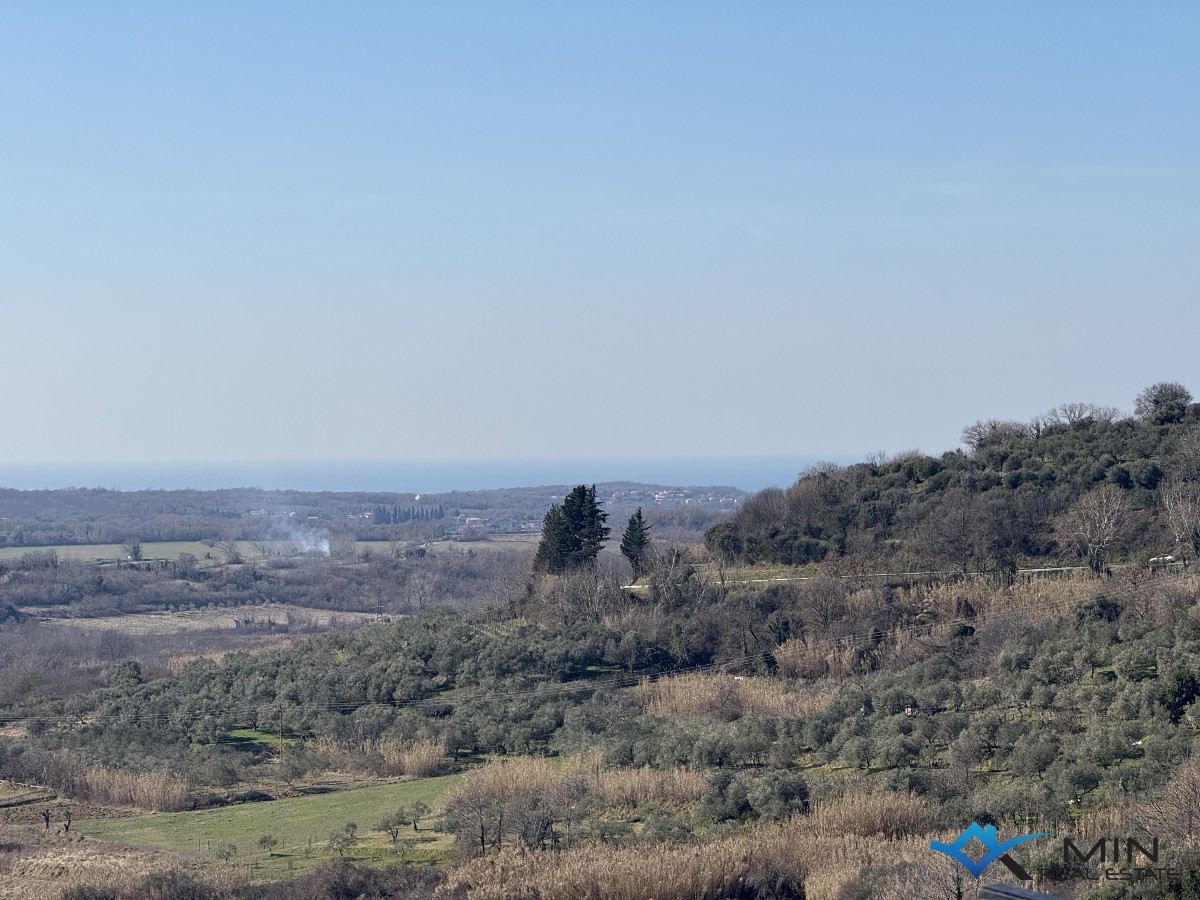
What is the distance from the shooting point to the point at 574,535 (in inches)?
1890

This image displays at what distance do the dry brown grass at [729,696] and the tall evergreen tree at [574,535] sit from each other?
11403 mm

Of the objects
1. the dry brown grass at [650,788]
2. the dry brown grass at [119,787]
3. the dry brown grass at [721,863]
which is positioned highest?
the dry brown grass at [721,863]

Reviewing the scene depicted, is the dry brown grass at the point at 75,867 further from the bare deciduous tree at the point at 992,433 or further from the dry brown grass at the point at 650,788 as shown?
the bare deciduous tree at the point at 992,433

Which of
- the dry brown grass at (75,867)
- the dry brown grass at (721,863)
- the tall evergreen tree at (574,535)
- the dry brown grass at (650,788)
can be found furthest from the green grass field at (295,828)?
the tall evergreen tree at (574,535)

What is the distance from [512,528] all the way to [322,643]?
4602 inches

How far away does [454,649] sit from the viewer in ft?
132

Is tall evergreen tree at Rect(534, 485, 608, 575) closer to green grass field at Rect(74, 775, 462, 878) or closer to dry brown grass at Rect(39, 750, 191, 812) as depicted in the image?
green grass field at Rect(74, 775, 462, 878)

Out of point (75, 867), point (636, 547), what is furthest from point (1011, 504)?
point (75, 867)

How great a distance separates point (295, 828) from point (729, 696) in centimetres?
1201

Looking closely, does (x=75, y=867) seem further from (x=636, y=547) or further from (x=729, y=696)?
(x=636, y=547)

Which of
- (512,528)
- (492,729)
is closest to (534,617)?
(492,729)

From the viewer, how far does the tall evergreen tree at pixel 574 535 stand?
157 feet

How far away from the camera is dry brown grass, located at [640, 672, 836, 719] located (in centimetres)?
3177

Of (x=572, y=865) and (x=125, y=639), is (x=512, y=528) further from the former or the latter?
(x=572, y=865)
